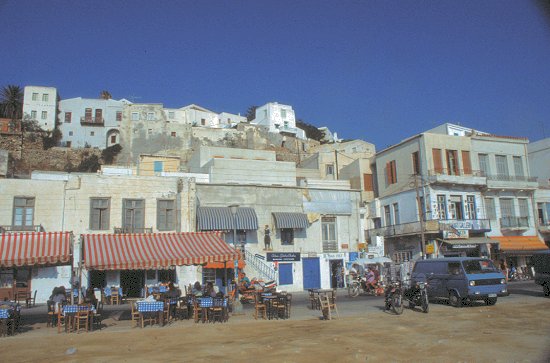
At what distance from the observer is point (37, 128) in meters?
74.8

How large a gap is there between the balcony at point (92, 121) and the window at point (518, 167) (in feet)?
208

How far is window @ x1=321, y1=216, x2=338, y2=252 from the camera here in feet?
117

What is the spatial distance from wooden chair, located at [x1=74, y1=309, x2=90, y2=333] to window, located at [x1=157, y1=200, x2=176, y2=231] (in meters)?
13.0

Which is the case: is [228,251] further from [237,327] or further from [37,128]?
[37,128]

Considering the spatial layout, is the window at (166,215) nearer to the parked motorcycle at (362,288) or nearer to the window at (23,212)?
the window at (23,212)

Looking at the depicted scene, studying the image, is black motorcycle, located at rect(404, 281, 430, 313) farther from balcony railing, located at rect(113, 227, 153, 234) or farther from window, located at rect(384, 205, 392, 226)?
window, located at rect(384, 205, 392, 226)

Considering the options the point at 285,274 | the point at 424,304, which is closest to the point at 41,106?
the point at 285,274

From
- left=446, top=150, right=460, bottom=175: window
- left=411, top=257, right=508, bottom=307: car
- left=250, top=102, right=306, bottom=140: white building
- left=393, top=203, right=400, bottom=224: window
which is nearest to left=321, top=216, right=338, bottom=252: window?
left=393, top=203, right=400, bottom=224: window

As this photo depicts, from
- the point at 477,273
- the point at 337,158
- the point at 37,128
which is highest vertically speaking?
the point at 37,128

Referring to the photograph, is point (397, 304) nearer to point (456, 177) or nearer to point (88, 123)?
point (456, 177)

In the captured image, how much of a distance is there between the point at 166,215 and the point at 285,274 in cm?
964

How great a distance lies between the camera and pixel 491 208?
4138 centimetres

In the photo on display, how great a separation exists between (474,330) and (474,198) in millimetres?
30054

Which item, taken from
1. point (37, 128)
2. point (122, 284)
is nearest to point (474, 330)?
point (122, 284)
